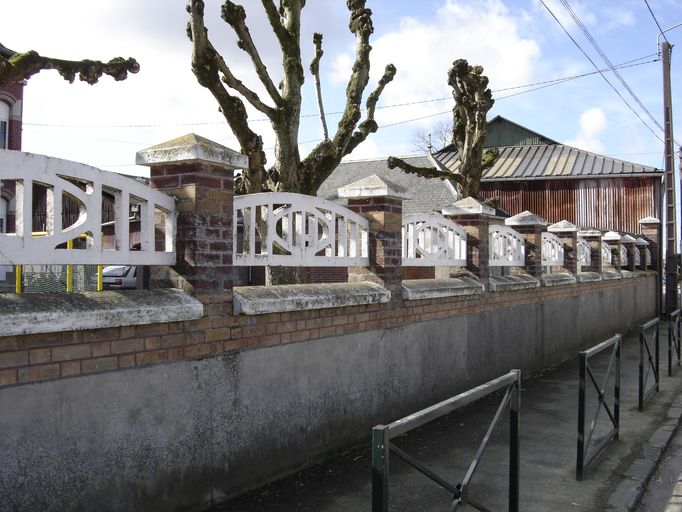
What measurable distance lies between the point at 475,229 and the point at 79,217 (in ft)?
18.1

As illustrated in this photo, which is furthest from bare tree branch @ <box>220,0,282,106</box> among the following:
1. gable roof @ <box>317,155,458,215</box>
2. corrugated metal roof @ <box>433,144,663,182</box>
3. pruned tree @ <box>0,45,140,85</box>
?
corrugated metal roof @ <box>433,144,663,182</box>

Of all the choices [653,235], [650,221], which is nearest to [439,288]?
[650,221]

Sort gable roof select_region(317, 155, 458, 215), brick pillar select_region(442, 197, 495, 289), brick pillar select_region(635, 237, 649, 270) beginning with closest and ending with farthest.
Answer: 1. brick pillar select_region(442, 197, 495, 289)
2. brick pillar select_region(635, 237, 649, 270)
3. gable roof select_region(317, 155, 458, 215)

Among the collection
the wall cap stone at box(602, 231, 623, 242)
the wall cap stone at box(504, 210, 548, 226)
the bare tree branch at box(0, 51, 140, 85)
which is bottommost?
the wall cap stone at box(602, 231, 623, 242)

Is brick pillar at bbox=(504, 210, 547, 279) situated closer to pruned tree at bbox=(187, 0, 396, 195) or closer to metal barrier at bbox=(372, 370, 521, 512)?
pruned tree at bbox=(187, 0, 396, 195)

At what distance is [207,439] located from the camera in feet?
13.3

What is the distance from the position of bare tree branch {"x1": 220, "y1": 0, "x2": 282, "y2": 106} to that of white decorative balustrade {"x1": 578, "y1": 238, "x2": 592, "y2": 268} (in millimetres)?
7077

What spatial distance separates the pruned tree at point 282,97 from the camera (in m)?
8.05

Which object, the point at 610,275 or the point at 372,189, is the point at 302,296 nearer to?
the point at 372,189

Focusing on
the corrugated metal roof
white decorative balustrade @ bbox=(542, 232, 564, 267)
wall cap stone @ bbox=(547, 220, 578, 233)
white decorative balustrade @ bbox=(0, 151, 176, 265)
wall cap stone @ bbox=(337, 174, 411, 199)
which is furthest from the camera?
the corrugated metal roof

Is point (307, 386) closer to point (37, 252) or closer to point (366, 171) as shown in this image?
point (37, 252)

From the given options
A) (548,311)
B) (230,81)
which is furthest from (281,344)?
(548,311)

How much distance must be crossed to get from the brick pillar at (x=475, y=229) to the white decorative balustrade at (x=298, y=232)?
2.42m

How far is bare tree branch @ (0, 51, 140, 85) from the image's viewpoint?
5629 millimetres
